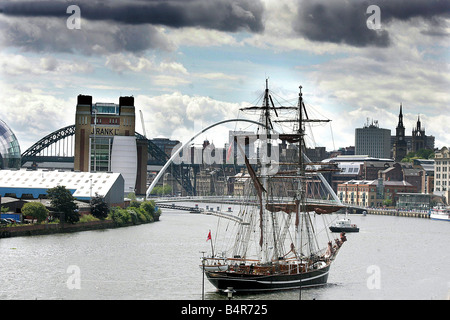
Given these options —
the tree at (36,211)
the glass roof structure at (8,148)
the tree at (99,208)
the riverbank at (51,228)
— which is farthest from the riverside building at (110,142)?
the tree at (36,211)

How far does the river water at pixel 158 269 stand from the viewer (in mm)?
44719

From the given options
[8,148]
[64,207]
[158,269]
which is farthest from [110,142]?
[158,269]

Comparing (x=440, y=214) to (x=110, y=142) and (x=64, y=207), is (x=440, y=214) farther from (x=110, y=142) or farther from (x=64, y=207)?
(x=64, y=207)

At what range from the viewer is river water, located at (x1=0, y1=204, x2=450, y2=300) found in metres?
44.7

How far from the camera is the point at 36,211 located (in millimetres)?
74000

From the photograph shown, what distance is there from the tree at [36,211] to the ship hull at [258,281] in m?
31.2

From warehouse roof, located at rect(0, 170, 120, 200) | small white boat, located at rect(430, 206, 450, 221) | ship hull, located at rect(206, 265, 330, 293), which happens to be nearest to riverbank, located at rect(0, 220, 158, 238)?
warehouse roof, located at rect(0, 170, 120, 200)

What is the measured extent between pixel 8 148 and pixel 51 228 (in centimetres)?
5181

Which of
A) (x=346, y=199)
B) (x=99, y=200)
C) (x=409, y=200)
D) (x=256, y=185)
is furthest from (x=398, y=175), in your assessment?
(x=256, y=185)

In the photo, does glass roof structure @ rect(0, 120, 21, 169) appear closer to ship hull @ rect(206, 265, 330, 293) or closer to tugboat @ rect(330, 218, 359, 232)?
tugboat @ rect(330, 218, 359, 232)

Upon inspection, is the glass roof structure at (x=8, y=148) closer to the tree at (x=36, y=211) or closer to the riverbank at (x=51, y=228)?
the riverbank at (x=51, y=228)

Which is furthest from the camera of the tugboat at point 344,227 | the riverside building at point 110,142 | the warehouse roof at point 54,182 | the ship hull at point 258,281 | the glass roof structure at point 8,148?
the riverside building at point 110,142

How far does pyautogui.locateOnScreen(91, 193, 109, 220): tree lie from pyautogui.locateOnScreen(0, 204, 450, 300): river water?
6407mm
